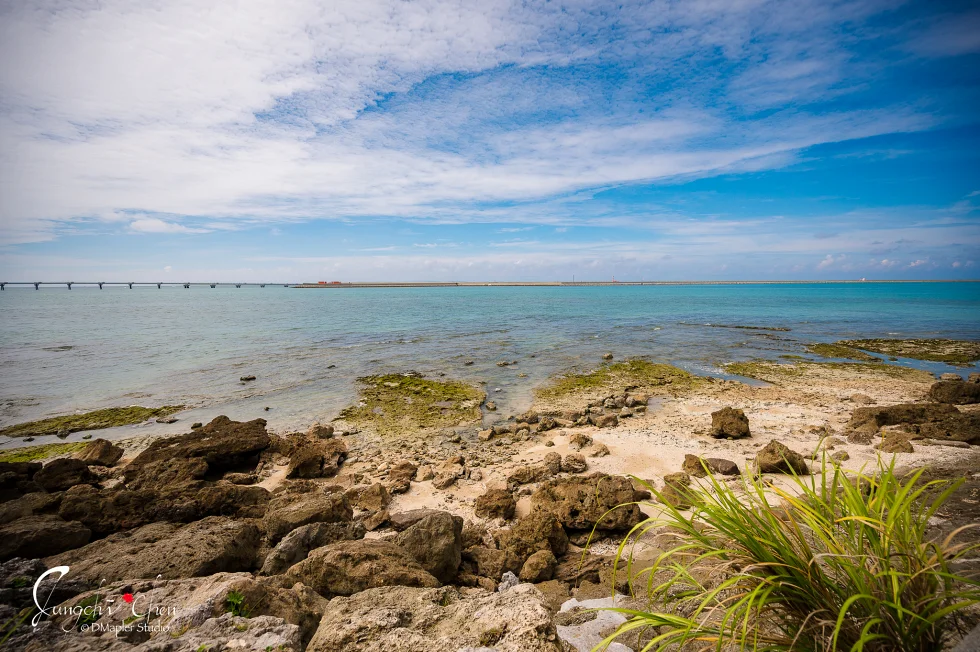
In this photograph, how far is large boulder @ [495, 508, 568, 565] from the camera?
641 centimetres

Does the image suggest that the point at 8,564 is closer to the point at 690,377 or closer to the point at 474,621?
the point at 474,621

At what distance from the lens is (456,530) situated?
6.29m

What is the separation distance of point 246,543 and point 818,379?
908 inches

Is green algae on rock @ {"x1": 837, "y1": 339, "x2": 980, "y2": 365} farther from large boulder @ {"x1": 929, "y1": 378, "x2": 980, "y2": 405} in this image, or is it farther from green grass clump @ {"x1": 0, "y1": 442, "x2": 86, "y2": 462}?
green grass clump @ {"x1": 0, "y1": 442, "x2": 86, "y2": 462}

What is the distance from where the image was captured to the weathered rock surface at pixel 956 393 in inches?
530

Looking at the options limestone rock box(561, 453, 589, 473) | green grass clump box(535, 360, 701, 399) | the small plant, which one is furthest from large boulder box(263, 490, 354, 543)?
green grass clump box(535, 360, 701, 399)

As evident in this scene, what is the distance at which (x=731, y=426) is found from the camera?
37.5 ft

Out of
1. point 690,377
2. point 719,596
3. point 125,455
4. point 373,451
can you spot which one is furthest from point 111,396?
point 690,377

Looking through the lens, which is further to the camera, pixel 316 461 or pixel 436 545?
pixel 316 461

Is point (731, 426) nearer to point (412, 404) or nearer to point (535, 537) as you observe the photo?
point (535, 537)

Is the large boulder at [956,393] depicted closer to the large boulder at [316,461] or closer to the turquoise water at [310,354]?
the turquoise water at [310,354]

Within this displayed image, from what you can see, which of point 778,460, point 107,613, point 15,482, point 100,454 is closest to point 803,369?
point 778,460

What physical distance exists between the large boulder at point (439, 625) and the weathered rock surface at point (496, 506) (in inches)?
162

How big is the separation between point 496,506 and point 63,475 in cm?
1009
